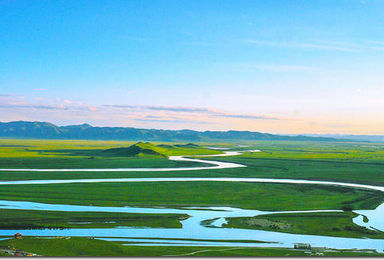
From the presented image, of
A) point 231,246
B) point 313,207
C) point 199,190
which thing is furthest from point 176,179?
point 231,246

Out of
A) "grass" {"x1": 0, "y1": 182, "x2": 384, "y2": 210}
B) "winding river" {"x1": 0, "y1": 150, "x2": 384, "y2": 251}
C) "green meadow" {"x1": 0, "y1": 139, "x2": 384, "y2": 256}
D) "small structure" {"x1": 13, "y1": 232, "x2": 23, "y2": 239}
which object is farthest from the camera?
"grass" {"x1": 0, "y1": 182, "x2": 384, "y2": 210}

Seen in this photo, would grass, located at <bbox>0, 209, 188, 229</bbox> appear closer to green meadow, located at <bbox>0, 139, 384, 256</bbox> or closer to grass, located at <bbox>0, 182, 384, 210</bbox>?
green meadow, located at <bbox>0, 139, 384, 256</bbox>

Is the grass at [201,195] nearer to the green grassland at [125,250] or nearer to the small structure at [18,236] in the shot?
the small structure at [18,236]

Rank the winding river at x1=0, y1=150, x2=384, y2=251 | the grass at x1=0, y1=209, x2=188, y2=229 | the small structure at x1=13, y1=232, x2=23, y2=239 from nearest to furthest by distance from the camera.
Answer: the small structure at x1=13, y1=232, x2=23, y2=239 < the winding river at x1=0, y1=150, x2=384, y2=251 < the grass at x1=0, y1=209, x2=188, y2=229

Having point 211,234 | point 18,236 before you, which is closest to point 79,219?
point 18,236

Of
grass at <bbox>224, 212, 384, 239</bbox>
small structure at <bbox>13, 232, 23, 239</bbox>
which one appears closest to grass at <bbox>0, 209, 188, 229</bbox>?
small structure at <bbox>13, 232, 23, 239</bbox>

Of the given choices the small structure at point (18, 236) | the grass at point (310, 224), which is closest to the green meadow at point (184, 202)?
the grass at point (310, 224)
